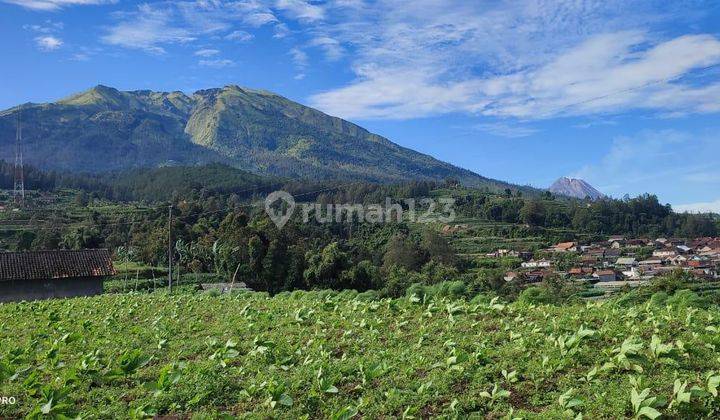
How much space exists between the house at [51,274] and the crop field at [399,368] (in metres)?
27.9

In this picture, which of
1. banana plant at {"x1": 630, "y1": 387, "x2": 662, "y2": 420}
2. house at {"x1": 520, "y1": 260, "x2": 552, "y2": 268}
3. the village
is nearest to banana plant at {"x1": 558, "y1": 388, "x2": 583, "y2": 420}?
banana plant at {"x1": 630, "y1": 387, "x2": 662, "y2": 420}

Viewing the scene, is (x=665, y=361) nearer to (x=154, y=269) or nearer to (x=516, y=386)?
(x=516, y=386)

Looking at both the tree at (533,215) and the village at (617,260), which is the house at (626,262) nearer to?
the village at (617,260)

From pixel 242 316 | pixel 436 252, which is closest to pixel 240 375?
pixel 242 316

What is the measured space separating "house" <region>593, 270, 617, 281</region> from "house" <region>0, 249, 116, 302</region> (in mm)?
49025

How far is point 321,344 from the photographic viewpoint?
803cm

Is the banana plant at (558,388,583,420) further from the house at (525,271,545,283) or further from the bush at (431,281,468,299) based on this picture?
the house at (525,271,545,283)

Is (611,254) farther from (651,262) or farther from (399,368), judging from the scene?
(399,368)

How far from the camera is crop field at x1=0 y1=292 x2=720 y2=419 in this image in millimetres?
5637

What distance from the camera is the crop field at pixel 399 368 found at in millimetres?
5637

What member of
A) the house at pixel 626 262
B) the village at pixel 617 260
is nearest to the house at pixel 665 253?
the village at pixel 617 260

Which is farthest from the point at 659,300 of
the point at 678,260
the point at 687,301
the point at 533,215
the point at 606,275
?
the point at 533,215

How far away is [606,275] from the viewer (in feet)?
206

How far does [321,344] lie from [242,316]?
139 inches
